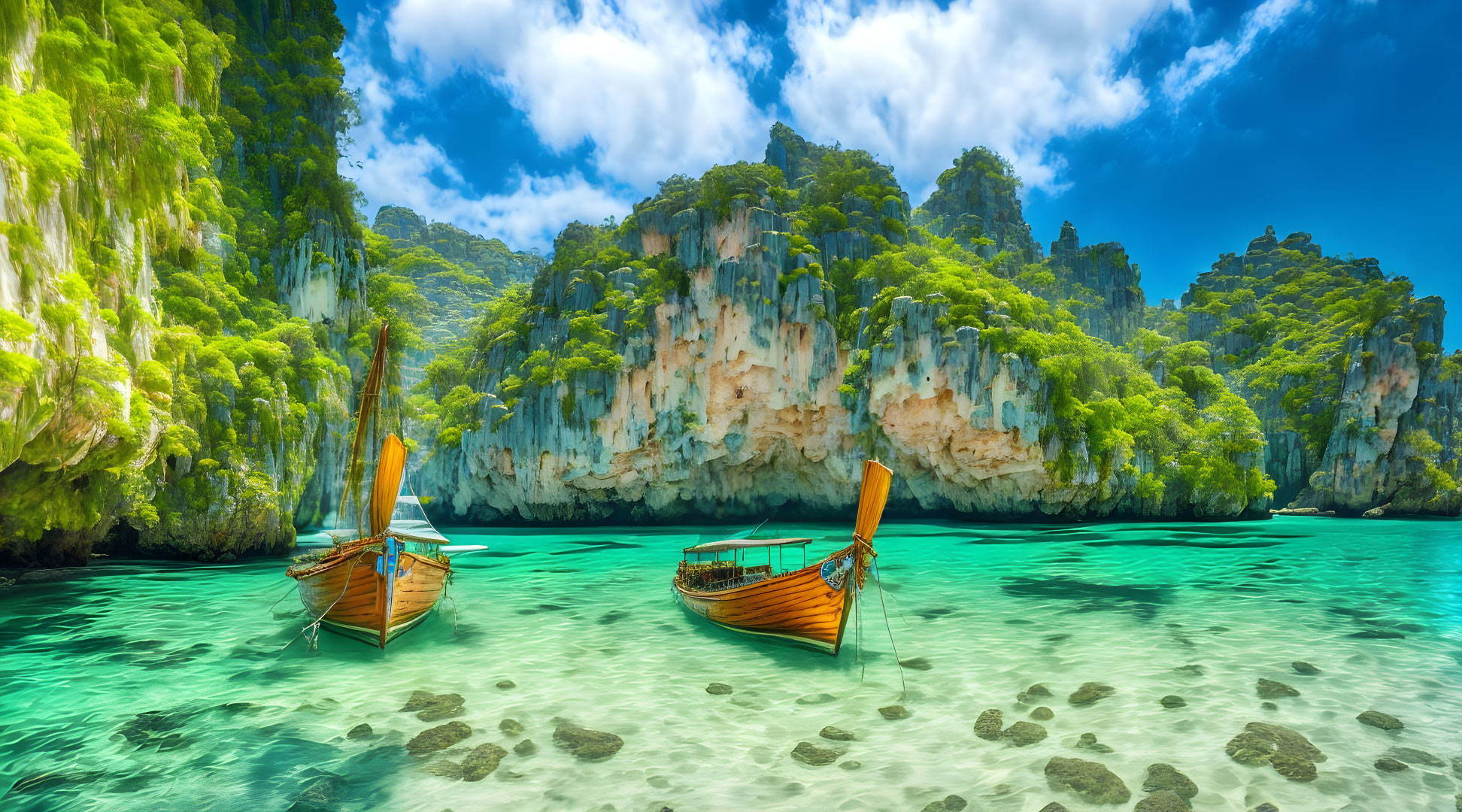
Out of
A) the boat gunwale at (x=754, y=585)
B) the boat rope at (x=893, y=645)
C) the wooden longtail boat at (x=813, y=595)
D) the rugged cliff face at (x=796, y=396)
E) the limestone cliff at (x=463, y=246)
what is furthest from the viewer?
the limestone cliff at (x=463, y=246)

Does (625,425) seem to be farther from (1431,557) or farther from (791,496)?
(1431,557)

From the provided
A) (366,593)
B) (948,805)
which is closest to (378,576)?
(366,593)

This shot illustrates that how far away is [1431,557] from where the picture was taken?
20094mm

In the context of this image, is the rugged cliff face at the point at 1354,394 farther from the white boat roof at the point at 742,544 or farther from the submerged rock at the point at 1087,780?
the submerged rock at the point at 1087,780

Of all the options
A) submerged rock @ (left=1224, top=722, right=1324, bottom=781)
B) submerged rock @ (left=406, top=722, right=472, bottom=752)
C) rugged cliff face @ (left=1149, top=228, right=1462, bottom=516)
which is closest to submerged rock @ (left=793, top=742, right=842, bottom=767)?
submerged rock @ (left=406, top=722, right=472, bottom=752)

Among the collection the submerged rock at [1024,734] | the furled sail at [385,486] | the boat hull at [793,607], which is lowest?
the submerged rock at [1024,734]

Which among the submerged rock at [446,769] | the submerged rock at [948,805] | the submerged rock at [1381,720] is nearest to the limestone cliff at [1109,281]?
the submerged rock at [1381,720]

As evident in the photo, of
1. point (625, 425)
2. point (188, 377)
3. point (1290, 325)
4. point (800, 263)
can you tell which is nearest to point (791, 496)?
point (625, 425)

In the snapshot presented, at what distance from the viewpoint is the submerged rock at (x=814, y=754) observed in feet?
21.8

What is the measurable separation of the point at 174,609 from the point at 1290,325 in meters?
62.6

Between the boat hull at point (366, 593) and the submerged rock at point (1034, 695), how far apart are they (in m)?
9.70

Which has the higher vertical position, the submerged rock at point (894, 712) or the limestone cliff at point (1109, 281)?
the limestone cliff at point (1109, 281)

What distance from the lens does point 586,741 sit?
7.20 metres

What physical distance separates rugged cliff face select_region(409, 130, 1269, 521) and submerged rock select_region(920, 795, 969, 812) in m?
25.3
